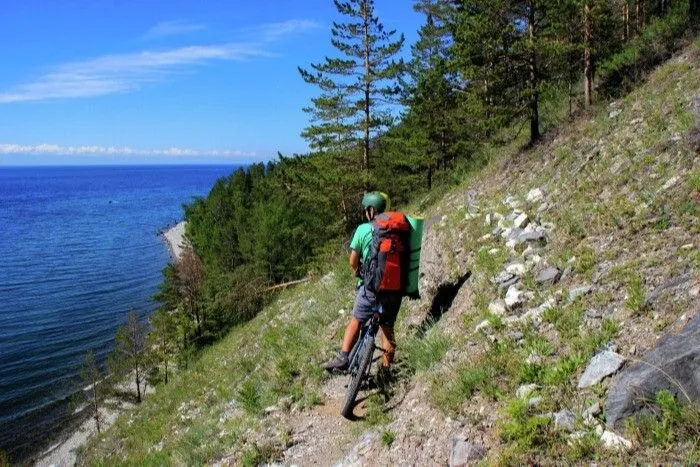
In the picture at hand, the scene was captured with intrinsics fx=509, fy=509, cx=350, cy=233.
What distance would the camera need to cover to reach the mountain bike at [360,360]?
20.5ft

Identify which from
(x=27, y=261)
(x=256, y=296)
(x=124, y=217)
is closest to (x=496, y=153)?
(x=256, y=296)

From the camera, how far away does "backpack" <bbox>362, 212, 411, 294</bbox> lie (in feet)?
20.6

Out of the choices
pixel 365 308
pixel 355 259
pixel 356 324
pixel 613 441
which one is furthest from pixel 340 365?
pixel 613 441

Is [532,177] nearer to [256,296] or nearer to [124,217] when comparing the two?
[256,296]

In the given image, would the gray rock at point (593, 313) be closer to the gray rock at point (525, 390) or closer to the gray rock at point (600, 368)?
the gray rock at point (600, 368)

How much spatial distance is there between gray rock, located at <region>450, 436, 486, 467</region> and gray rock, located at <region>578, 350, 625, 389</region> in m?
1.04

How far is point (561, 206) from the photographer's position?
8.88 meters

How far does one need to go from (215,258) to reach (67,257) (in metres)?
38.1

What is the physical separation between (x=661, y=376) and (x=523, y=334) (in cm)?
195

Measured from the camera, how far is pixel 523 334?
5.70 metres

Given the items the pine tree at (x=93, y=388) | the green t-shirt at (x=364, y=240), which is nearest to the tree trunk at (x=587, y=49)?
the green t-shirt at (x=364, y=240)

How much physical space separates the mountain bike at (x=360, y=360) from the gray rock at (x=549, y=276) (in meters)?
2.26

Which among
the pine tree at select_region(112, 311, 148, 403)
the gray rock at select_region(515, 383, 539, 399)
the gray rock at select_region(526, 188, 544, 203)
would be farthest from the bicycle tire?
the pine tree at select_region(112, 311, 148, 403)

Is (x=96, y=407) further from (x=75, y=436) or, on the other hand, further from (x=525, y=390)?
(x=525, y=390)
